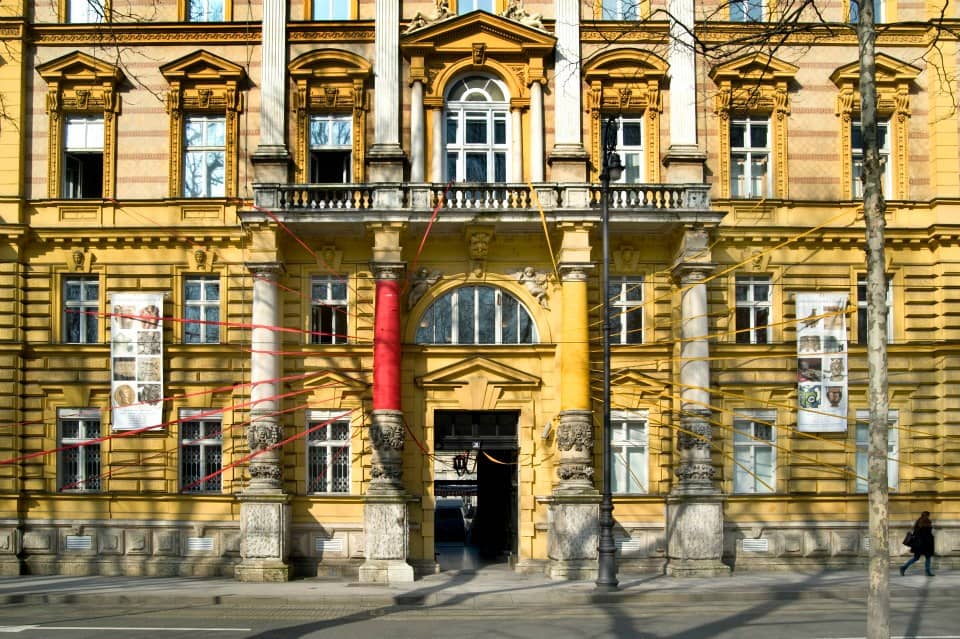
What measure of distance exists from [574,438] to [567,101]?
8179 millimetres

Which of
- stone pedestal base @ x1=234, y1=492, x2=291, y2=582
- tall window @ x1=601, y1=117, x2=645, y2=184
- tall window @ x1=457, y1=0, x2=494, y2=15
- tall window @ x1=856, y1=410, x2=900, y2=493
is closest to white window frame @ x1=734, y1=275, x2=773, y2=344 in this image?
tall window @ x1=856, y1=410, x2=900, y2=493

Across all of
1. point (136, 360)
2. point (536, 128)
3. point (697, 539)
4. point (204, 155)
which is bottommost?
point (697, 539)

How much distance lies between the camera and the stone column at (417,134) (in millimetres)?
26438

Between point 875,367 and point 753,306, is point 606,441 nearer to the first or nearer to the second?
point 753,306

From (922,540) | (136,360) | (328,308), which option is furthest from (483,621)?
(136,360)

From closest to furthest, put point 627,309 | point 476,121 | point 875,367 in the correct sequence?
point 875,367
point 627,309
point 476,121

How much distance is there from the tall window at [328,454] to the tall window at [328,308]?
188 cm

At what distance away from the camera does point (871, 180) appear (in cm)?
1258

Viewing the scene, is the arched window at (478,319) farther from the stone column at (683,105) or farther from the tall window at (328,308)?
the stone column at (683,105)

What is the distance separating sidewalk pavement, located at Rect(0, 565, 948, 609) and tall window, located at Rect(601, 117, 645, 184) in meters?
9.74

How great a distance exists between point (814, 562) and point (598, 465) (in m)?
5.61

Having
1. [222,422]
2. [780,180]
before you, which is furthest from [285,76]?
[780,180]

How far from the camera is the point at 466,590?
22.7 metres

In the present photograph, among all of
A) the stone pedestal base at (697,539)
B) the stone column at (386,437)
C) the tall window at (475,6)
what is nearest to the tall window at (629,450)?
the stone pedestal base at (697,539)
